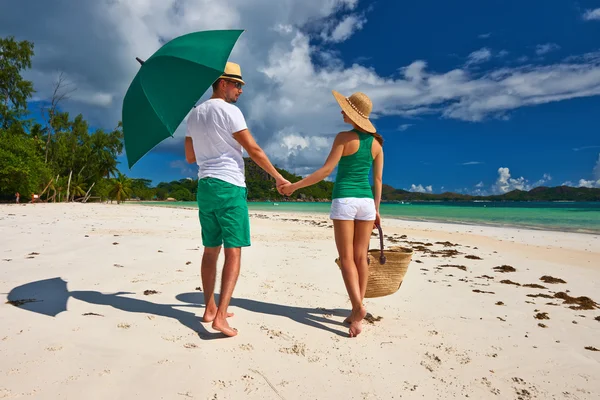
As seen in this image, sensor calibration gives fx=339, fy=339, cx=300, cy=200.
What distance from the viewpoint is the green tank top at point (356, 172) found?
10.0 feet

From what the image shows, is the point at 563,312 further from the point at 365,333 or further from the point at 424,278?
the point at 365,333

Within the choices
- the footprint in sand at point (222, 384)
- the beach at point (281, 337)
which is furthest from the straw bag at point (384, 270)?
the footprint in sand at point (222, 384)

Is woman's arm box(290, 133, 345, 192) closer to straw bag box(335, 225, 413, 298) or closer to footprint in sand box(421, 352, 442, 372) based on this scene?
straw bag box(335, 225, 413, 298)

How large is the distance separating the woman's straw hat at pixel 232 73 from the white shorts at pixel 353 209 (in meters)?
1.38

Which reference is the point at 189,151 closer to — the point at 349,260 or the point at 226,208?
the point at 226,208

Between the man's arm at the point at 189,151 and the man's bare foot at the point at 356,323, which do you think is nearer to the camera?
the man's bare foot at the point at 356,323

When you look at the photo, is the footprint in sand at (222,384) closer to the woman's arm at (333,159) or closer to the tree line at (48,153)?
the woman's arm at (333,159)

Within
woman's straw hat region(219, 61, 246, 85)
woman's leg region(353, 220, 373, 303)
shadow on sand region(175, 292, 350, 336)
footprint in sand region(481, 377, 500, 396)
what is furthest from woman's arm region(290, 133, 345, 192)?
footprint in sand region(481, 377, 500, 396)

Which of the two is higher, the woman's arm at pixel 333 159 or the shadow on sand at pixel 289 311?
the woman's arm at pixel 333 159

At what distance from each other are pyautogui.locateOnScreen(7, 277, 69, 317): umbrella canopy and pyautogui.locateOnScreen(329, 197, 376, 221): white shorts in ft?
8.70

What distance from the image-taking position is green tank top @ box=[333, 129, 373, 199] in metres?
3.05

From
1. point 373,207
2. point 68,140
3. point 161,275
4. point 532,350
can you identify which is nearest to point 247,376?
point 373,207

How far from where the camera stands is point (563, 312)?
3.79 metres

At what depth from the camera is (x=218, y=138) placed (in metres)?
2.82
